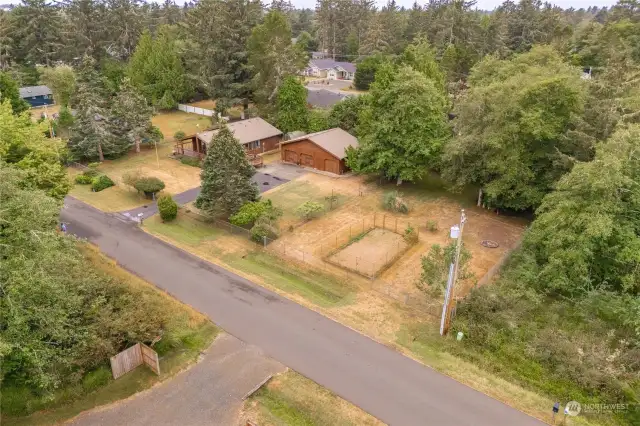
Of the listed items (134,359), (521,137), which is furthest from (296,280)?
(521,137)

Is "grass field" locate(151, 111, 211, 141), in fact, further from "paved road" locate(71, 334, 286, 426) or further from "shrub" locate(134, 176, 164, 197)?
"paved road" locate(71, 334, 286, 426)

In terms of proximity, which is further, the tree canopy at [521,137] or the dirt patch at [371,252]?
the tree canopy at [521,137]

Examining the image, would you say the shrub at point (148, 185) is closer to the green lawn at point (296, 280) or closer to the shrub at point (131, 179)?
the shrub at point (131, 179)

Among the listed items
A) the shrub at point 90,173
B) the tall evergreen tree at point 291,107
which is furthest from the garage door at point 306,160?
the shrub at point 90,173

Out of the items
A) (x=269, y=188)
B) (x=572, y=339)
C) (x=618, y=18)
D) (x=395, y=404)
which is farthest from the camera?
(x=618, y=18)

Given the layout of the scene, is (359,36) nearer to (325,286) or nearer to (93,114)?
(93,114)

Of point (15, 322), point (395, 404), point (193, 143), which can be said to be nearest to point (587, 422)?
point (395, 404)

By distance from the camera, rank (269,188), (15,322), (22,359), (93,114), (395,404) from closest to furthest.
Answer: (15,322), (22,359), (395,404), (269,188), (93,114)

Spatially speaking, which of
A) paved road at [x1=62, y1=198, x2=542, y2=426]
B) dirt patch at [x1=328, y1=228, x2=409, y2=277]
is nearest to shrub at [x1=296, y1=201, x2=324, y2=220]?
dirt patch at [x1=328, y1=228, x2=409, y2=277]
